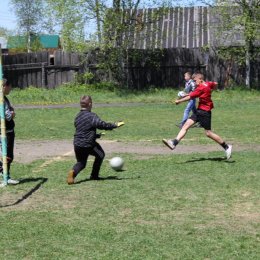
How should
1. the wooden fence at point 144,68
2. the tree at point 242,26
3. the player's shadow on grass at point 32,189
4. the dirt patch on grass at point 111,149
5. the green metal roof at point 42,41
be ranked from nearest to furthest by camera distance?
1. the player's shadow on grass at point 32,189
2. the dirt patch on grass at point 111,149
3. the tree at point 242,26
4. the wooden fence at point 144,68
5. the green metal roof at point 42,41

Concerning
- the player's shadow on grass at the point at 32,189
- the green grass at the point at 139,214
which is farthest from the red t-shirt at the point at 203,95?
the player's shadow on grass at the point at 32,189

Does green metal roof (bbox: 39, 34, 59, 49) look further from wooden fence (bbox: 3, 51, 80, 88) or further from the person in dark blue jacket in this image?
the person in dark blue jacket

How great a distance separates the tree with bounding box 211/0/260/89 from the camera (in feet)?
102

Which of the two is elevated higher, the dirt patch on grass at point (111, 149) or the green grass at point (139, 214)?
the green grass at point (139, 214)

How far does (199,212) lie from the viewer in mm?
7598

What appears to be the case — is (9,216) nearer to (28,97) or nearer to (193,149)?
(193,149)

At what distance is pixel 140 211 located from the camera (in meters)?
7.70

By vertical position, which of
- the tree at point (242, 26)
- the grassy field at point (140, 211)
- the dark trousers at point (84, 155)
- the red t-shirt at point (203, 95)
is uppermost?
the tree at point (242, 26)

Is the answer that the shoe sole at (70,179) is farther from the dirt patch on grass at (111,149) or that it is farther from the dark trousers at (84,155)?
the dirt patch on grass at (111,149)

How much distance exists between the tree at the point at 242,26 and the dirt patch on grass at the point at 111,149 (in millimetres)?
18043

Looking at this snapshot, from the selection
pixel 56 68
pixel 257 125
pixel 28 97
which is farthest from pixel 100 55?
pixel 257 125

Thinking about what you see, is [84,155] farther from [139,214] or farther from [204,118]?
[204,118]

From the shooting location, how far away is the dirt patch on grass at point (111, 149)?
13.0 meters

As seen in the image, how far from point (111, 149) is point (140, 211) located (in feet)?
20.5
